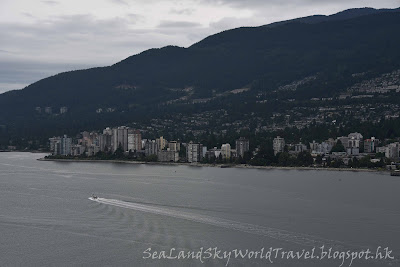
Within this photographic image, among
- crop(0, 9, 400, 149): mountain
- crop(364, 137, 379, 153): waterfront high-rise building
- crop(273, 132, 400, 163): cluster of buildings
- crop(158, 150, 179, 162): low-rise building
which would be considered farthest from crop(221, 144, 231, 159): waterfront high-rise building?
crop(0, 9, 400, 149): mountain

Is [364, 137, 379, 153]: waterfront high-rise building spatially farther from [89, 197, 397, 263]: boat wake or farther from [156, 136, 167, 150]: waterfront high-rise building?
[89, 197, 397, 263]: boat wake

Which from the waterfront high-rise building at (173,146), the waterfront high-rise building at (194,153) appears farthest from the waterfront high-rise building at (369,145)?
the waterfront high-rise building at (173,146)

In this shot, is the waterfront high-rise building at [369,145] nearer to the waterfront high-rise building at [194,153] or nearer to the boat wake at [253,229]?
the waterfront high-rise building at [194,153]

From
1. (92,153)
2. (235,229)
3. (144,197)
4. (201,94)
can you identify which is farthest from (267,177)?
(201,94)

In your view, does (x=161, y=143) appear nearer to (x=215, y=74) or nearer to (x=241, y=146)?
(x=241, y=146)

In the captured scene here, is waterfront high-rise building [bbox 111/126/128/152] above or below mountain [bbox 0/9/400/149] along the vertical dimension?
below
